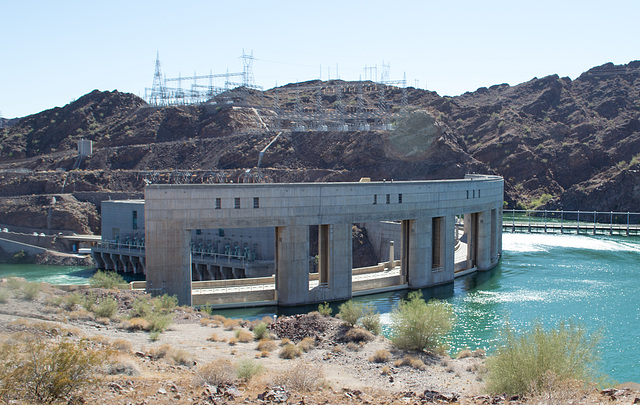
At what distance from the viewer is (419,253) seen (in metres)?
42.9

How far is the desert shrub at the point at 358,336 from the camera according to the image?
25469 mm

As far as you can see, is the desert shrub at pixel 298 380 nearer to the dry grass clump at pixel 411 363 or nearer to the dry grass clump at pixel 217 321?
the dry grass clump at pixel 411 363

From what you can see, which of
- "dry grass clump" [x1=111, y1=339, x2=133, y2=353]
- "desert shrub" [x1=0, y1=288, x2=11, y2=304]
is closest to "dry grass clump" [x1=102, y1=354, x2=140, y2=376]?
"dry grass clump" [x1=111, y1=339, x2=133, y2=353]

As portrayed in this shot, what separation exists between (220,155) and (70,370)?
3768 inches

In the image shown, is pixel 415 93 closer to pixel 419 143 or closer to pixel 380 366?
pixel 419 143

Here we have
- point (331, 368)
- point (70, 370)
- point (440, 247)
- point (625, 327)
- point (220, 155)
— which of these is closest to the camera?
point (70, 370)

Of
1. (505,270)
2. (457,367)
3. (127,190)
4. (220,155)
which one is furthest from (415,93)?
(457,367)

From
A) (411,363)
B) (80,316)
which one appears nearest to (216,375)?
(411,363)

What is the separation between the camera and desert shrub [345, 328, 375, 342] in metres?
25.5

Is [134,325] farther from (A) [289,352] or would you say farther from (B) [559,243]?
(B) [559,243]

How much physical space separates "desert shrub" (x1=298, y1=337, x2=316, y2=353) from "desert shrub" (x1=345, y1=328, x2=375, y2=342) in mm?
1650

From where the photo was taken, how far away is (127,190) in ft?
331

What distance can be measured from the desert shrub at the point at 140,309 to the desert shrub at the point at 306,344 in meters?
6.82

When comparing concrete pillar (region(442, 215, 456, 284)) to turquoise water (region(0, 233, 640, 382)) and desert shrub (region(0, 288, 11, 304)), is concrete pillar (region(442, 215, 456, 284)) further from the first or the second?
desert shrub (region(0, 288, 11, 304))
